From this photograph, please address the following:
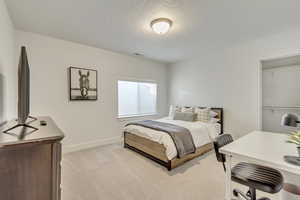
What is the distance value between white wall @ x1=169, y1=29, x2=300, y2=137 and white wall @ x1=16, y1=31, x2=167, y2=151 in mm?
2063

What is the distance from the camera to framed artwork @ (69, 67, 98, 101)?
3.53 meters

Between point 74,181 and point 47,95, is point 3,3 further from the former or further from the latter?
point 74,181

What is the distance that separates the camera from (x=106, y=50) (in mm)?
4102

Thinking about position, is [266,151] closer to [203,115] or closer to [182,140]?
[182,140]

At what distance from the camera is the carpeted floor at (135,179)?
1.96 m

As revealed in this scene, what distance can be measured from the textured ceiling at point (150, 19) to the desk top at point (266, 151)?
190 cm

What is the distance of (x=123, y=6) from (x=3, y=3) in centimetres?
163

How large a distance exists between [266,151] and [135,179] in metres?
1.80

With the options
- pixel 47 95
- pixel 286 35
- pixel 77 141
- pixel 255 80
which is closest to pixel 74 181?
pixel 77 141

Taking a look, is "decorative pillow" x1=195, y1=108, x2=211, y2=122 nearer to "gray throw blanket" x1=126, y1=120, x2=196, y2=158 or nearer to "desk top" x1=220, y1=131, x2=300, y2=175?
"gray throw blanket" x1=126, y1=120, x2=196, y2=158

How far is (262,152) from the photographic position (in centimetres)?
139

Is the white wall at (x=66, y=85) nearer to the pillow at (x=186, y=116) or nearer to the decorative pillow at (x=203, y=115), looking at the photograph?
the pillow at (x=186, y=116)

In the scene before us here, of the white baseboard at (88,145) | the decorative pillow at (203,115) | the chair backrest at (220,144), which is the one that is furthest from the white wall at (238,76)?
the white baseboard at (88,145)

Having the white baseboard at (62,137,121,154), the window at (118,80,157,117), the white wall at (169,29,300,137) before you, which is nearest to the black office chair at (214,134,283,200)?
the white wall at (169,29,300,137)
